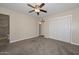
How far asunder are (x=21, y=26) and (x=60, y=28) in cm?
295

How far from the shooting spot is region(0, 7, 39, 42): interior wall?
13.2 ft

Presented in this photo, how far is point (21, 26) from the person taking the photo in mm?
4891

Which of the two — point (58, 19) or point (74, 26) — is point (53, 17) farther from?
point (74, 26)

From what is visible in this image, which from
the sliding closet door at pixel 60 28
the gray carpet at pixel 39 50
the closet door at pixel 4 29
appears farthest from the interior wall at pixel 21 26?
the sliding closet door at pixel 60 28

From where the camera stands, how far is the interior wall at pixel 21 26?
4.04 metres

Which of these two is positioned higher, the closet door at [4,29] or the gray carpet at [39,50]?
the closet door at [4,29]

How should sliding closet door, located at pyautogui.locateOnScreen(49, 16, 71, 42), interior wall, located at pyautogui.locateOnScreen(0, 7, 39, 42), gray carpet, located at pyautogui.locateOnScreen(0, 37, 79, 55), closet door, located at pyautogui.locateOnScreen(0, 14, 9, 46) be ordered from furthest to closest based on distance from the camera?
sliding closet door, located at pyautogui.locateOnScreen(49, 16, 71, 42), interior wall, located at pyautogui.locateOnScreen(0, 7, 39, 42), closet door, located at pyautogui.locateOnScreen(0, 14, 9, 46), gray carpet, located at pyautogui.locateOnScreen(0, 37, 79, 55)

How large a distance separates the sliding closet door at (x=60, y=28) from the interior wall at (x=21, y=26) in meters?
1.73

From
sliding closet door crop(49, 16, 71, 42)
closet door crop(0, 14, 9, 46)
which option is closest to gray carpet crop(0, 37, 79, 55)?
closet door crop(0, 14, 9, 46)

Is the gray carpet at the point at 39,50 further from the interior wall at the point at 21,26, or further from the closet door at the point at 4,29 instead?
the interior wall at the point at 21,26

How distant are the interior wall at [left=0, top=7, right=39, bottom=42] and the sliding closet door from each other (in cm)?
173

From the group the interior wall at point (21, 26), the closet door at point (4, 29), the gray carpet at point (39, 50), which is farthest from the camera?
the interior wall at point (21, 26)

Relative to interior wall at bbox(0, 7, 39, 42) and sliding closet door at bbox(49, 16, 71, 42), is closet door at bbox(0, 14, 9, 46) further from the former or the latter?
sliding closet door at bbox(49, 16, 71, 42)

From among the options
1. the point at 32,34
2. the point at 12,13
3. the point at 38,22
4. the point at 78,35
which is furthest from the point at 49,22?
the point at 12,13
